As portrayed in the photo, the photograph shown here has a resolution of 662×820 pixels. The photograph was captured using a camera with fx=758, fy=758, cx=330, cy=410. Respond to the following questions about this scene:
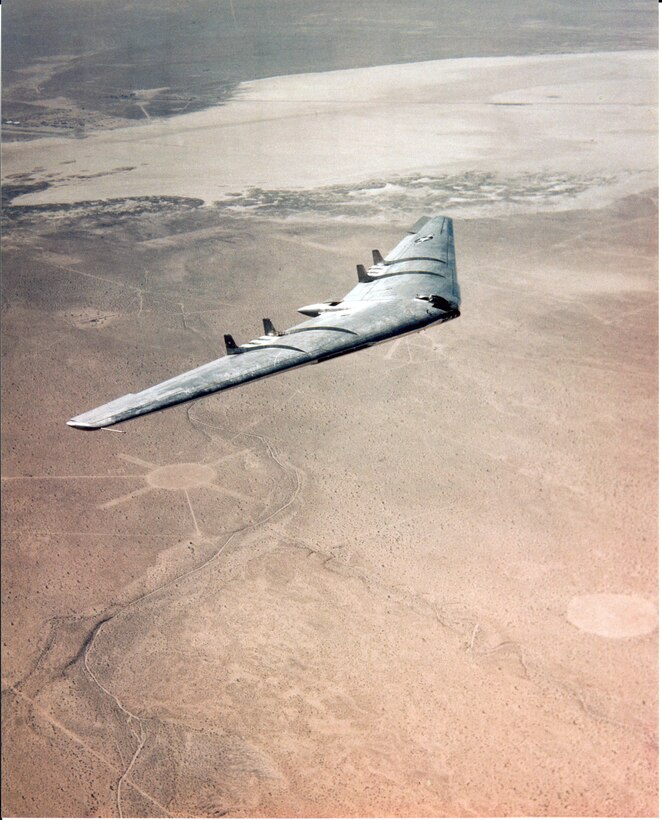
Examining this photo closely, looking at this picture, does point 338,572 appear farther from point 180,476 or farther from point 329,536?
point 180,476

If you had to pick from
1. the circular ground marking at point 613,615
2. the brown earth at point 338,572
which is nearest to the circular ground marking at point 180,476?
the brown earth at point 338,572

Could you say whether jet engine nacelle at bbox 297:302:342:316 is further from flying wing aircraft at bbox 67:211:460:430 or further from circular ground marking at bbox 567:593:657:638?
circular ground marking at bbox 567:593:657:638

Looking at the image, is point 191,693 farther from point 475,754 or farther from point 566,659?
point 566,659

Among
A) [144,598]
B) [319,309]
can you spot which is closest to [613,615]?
[319,309]

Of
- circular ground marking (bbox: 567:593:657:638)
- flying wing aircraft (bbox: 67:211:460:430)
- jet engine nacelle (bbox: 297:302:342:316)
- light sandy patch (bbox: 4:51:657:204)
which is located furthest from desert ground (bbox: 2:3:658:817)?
light sandy patch (bbox: 4:51:657:204)

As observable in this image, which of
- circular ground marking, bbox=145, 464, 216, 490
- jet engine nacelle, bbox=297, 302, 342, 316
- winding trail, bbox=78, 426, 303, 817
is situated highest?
jet engine nacelle, bbox=297, 302, 342, 316

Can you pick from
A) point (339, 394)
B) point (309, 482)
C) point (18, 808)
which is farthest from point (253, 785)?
point (339, 394)
